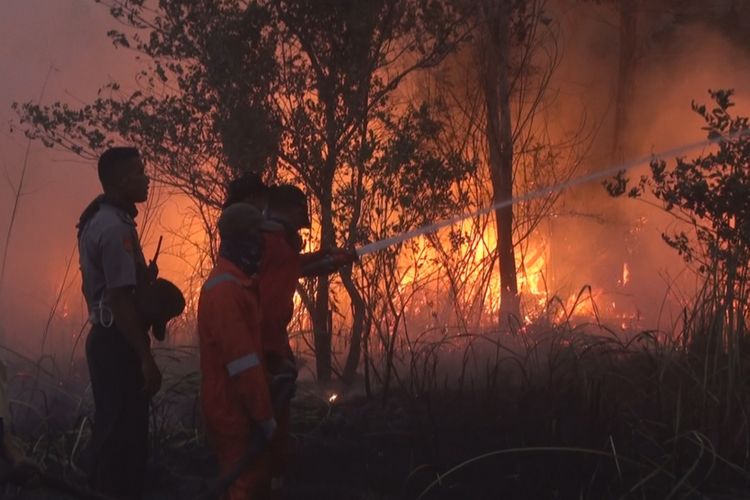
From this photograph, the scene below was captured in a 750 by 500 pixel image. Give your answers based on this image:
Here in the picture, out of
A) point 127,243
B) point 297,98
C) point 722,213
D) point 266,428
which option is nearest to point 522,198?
point 297,98

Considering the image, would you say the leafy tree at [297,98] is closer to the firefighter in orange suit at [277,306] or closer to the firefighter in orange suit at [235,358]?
the firefighter in orange suit at [277,306]

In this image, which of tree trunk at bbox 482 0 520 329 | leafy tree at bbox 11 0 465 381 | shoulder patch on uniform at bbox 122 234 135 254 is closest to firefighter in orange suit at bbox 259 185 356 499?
shoulder patch on uniform at bbox 122 234 135 254

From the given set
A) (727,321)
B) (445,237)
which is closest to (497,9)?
(445,237)

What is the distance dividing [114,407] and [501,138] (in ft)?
19.7

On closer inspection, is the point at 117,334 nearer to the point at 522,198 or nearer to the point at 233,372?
the point at 233,372

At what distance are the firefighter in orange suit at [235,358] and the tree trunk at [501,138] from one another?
209 inches

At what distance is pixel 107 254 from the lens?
4531 mm

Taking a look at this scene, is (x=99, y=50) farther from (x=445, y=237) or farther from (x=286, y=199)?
(x=286, y=199)

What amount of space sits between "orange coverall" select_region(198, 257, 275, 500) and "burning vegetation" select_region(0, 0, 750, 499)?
89 centimetres

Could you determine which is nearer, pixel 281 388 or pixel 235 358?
pixel 235 358

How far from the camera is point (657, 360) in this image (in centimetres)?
607

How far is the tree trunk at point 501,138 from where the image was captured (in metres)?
9.76

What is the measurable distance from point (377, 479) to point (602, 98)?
1139cm

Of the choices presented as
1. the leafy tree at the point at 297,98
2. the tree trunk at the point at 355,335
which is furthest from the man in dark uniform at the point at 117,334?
Answer: the tree trunk at the point at 355,335
